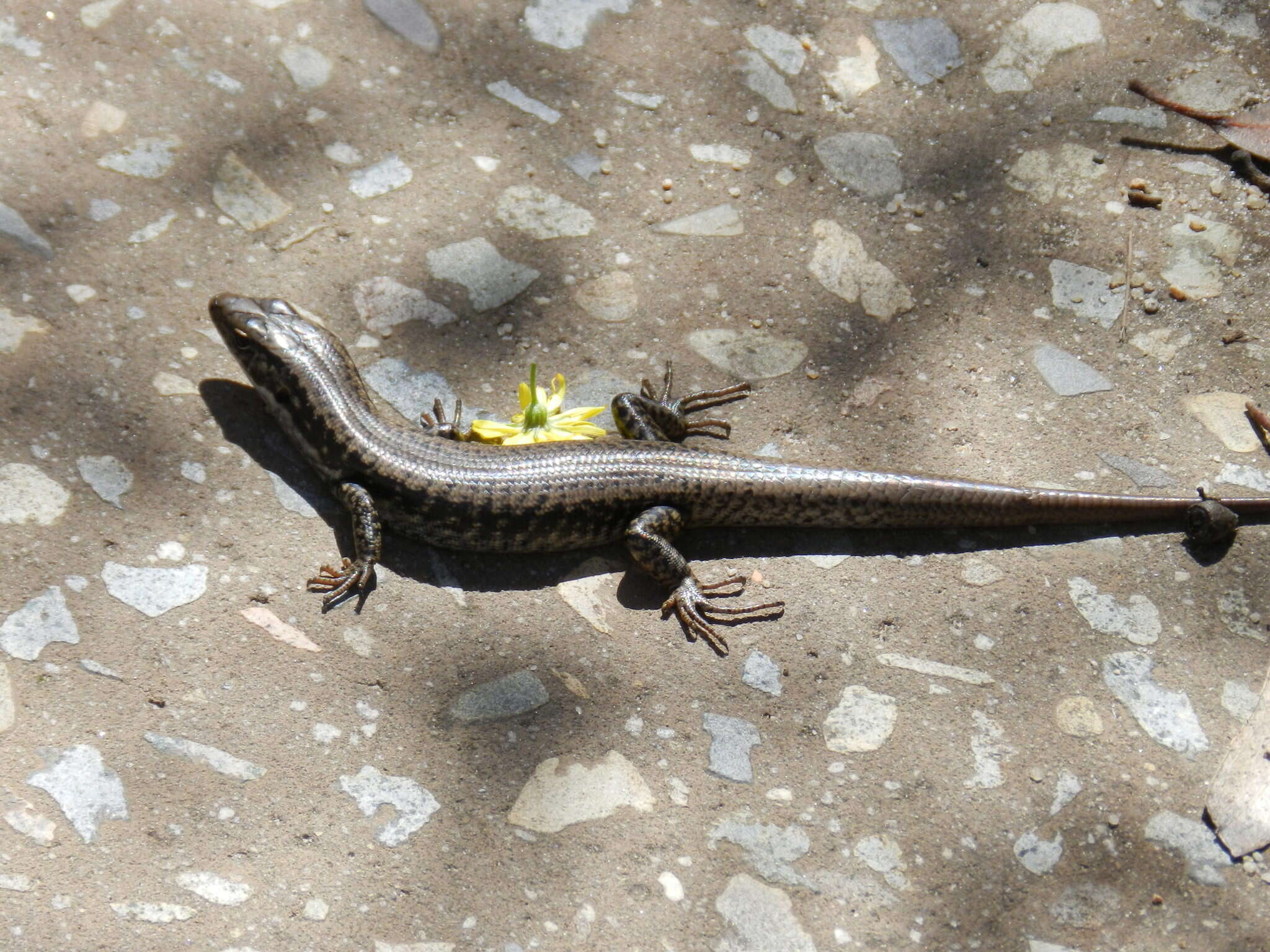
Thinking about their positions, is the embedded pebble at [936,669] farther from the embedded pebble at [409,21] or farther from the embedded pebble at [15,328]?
the embedded pebble at [409,21]

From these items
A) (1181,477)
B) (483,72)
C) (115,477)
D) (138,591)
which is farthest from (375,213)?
(1181,477)

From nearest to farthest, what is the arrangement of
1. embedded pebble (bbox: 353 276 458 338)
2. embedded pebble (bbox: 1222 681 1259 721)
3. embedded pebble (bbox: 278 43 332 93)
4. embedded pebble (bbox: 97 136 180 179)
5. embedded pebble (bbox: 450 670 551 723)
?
1. embedded pebble (bbox: 450 670 551 723)
2. embedded pebble (bbox: 1222 681 1259 721)
3. embedded pebble (bbox: 353 276 458 338)
4. embedded pebble (bbox: 97 136 180 179)
5. embedded pebble (bbox: 278 43 332 93)

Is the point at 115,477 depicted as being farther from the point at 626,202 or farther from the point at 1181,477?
Result: the point at 1181,477

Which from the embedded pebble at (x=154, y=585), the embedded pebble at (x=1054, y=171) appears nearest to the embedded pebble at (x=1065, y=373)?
the embedded pebble at (x=1054, y=171)

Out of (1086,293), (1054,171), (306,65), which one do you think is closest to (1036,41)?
(1054,171)

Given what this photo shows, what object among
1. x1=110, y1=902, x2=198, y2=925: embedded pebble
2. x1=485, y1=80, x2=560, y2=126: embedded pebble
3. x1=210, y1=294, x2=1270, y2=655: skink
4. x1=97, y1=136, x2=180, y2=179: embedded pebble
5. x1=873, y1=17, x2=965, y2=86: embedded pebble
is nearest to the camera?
x1=110, y1=902, x2=198, y2=925: embedded pebble

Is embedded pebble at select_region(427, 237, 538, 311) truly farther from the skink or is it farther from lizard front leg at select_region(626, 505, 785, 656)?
lizard front leg at select_region(626, 505, 785, 656)

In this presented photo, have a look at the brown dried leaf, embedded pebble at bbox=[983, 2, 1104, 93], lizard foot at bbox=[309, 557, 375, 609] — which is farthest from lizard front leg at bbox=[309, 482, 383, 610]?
the brown dried leaf
